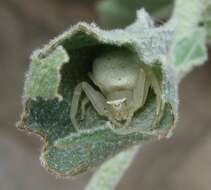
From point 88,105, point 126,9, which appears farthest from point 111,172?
point 126,9

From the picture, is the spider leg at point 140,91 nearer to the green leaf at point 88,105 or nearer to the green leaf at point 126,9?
the green leaf at point 88,105

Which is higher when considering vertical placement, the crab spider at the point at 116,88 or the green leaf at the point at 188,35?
the green leaf at the point at 188,35

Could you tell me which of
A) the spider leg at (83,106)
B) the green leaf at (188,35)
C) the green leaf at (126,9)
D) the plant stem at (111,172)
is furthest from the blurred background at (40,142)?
the spider leg at (83,106)

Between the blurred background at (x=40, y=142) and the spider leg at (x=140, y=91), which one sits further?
the blurred background at (x=40, y=142)

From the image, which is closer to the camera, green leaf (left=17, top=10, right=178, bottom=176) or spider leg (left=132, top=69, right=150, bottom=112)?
green leaf (left=17, top=10, right=178, bottom=176)

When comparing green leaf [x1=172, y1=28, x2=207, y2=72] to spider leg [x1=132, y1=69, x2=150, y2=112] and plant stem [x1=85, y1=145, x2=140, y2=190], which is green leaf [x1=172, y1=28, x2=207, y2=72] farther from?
spider leg [x1=132, y1=69, x2=150, y2=112]

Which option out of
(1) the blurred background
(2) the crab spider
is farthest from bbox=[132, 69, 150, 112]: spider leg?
(1) the blurred background

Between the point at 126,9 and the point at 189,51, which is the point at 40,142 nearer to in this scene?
the point at 126,9
